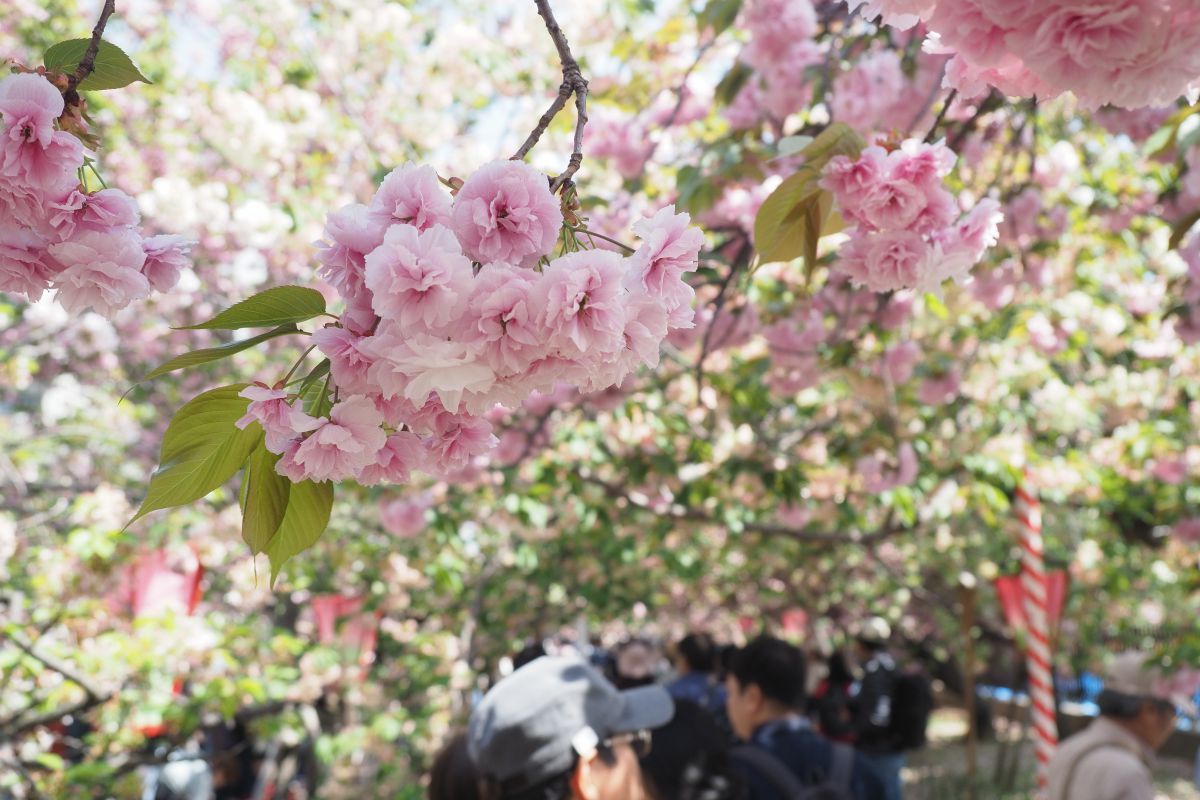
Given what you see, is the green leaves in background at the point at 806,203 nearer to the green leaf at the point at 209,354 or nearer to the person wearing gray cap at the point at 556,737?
the green leaf at the point at 209,354

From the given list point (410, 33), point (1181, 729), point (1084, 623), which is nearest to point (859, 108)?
point (410, 33)

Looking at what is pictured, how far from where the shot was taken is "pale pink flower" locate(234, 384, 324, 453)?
0.76 m

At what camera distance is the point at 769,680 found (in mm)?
3381

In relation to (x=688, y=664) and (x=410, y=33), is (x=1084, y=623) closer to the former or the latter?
(x=688, y=664)

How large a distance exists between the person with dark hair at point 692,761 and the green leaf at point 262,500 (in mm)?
1778

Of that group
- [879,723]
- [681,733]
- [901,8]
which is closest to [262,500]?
[901,8]

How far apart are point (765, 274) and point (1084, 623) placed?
6.16 m

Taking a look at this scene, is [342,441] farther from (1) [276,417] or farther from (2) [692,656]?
(2) [692,656]

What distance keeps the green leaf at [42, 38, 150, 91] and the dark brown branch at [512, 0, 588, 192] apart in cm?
38

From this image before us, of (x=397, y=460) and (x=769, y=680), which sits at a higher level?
(x=397, y=460)

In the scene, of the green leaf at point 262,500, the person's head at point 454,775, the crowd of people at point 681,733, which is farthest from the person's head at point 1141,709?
the green leaf at point 262,500

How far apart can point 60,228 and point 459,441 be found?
39cm

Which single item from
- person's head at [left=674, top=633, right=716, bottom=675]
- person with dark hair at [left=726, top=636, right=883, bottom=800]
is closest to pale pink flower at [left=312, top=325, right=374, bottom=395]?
person with dark hair at [left=726, top=636, right=883, bottom=800]

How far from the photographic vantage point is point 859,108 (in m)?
2.41
